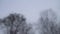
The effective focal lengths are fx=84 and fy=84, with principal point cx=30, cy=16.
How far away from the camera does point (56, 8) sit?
1149 mm

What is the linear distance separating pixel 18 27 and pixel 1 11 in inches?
12.7

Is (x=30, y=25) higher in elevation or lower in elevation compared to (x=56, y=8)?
lower

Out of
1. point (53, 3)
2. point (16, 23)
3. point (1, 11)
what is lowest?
point (16, 23)

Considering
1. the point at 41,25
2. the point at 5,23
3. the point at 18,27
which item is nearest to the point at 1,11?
the point at 5,23

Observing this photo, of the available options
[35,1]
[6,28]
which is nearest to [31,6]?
[35,1]

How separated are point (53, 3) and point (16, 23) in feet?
1.88

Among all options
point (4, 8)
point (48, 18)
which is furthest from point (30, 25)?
point (4, 8)

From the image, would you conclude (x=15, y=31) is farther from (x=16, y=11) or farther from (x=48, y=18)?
(x=48, y=18)

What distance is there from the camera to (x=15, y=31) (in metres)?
1.09

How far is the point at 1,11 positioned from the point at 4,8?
0.19 ft

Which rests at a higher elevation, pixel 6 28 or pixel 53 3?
pixel 53 3

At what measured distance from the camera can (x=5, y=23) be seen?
111cm

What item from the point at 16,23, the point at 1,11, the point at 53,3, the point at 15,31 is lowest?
the point at 15,31

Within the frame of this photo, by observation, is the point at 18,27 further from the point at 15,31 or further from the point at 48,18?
the point at 48,18
